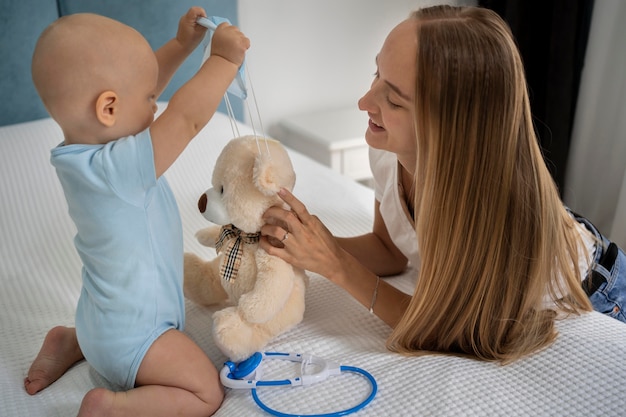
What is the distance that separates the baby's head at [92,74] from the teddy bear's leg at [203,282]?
361 millimetres

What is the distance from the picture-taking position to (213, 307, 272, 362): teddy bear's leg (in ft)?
3.30

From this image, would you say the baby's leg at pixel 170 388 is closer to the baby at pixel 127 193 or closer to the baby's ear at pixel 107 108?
the baby at pixel 127 193

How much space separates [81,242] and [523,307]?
73cm

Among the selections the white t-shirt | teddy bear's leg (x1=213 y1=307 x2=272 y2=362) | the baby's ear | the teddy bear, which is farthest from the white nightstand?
the baby's ear

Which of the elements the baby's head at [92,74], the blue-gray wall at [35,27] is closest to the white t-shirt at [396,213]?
the baby's head at [92,74]

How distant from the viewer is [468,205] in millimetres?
1043

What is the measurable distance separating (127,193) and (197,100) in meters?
0.17

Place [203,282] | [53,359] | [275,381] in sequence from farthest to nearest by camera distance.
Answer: [203,282]
[53,359]
[275,381]

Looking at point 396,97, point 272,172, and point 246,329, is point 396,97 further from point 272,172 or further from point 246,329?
point 246,329

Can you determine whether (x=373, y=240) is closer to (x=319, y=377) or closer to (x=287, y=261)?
(x=287, y=261)

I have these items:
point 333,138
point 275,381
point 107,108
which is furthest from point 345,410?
point 333,138

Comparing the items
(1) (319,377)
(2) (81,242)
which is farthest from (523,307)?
(2) (81,242)

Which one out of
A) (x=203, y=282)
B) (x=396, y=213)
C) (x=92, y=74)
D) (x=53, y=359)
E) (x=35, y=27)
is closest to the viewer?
(x=92, y=74)

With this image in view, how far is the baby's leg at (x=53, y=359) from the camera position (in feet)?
3.44
